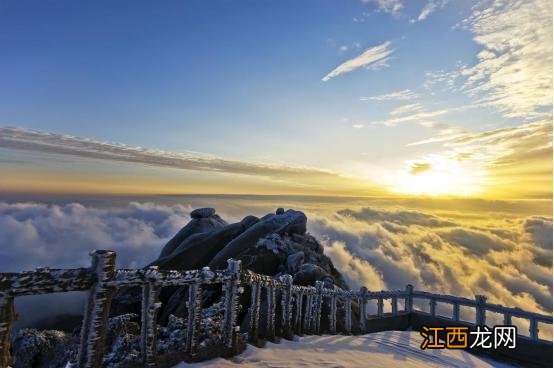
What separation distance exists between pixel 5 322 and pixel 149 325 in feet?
7.71

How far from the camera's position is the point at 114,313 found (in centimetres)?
3006

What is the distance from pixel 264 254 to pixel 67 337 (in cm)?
1313

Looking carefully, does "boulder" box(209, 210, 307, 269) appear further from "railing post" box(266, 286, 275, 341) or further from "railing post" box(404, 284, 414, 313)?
"railing post" box(266, 286, 275, 341)

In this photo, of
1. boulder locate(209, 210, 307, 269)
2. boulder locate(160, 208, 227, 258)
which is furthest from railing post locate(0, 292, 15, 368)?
boulder locate(160, 208, 227, 258)

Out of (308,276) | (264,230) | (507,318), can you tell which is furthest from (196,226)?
(507,318)

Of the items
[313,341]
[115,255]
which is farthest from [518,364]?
[115,255]

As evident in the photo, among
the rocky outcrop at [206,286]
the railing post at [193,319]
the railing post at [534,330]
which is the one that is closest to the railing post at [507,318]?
the railing post at [534,330]

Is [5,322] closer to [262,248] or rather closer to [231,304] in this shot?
[231,304]

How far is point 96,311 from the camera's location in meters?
6.11

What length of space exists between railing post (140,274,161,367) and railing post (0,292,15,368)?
2.04m

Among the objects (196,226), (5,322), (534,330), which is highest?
(5,322)

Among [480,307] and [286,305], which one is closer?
[286,305]

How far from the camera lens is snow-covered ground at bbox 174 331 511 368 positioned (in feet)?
26.6

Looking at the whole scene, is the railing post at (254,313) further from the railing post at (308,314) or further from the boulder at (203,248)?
the boulder at (203,248)
